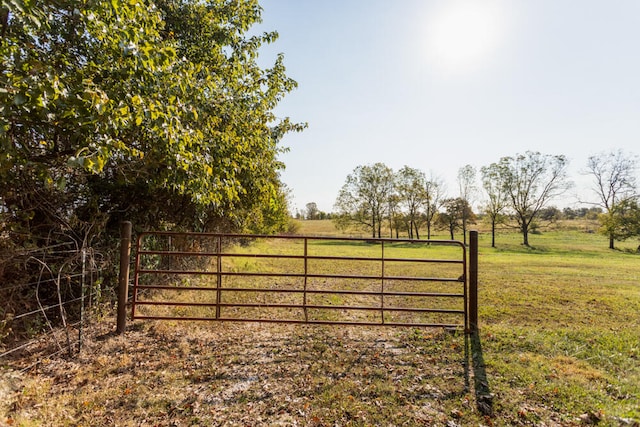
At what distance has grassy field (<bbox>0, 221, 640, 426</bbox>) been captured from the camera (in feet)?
10.4

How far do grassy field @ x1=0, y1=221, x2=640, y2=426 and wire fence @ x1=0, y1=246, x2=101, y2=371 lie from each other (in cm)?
36

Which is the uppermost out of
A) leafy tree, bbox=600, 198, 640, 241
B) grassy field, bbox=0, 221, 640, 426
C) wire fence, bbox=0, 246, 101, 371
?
leafy tree, bbox=600, 198, 640, 241

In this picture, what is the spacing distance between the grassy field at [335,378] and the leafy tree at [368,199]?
32.3 meters

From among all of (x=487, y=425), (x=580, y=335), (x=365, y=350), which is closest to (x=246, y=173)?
(x=365, y=350)

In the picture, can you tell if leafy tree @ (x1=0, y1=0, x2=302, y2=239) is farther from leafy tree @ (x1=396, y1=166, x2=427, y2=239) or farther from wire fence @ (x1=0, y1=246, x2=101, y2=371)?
leafy tree @ (x1=396, y1=166, x2=427, y2=239)

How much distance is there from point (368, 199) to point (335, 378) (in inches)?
1394

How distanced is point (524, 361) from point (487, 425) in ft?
5.96

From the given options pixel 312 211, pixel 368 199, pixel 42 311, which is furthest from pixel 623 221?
pixel 312 211

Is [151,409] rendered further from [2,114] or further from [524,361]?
[524,361]

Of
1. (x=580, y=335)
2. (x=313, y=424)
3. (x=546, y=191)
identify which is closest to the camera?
(x=313, y=424)

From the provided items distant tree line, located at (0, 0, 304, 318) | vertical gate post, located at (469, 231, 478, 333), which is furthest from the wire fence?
vertical gate post, located at (469, 231, 478, 333)

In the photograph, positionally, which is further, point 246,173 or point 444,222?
point 444,222

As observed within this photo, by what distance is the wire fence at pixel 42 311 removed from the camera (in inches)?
163

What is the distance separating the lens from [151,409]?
10.5ft
